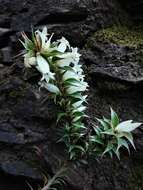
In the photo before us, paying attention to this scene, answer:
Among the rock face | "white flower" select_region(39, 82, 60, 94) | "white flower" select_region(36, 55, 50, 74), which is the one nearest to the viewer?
"white flower" select_region(36, 55, 50, 74)

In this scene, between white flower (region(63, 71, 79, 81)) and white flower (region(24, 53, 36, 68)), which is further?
white flower (region(63, 71, 79, 81))

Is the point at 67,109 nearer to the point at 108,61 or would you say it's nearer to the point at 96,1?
the point at 108,61

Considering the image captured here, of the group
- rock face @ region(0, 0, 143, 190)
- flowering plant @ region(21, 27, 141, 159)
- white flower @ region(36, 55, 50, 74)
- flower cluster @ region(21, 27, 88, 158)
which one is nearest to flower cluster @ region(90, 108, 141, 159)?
flowering plant @ region(21, 27, 141, 159)

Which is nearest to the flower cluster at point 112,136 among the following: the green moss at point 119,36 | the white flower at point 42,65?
the white flower at point 42,65

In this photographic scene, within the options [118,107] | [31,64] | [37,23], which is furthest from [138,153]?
[37,23]

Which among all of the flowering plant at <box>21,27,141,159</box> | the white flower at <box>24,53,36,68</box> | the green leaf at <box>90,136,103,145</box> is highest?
the white flower at <box>24,53,36,68</box>

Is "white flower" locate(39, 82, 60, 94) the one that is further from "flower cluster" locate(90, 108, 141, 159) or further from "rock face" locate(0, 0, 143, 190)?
"flower cluster" locate(90, 108, 141, 159)

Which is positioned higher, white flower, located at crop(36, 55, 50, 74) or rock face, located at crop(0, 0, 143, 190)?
white flower, located at crop(36, 55, 50, 74)
